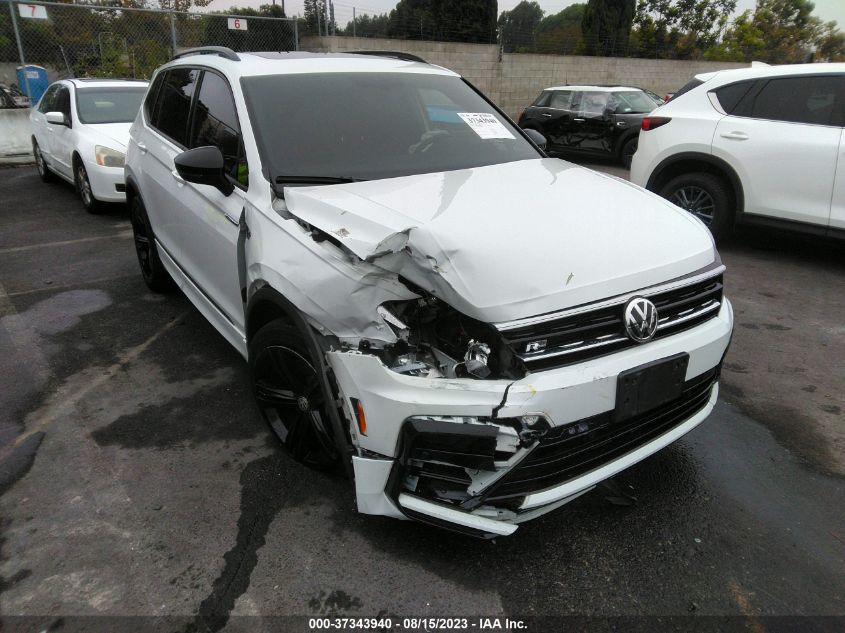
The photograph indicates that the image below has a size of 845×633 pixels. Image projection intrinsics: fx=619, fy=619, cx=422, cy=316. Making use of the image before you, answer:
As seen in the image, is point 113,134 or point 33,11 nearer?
point 113,134

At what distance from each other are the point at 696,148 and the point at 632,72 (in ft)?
49.9

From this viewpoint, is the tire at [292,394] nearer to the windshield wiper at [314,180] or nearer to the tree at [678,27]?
the windshield wiper at [314,180]

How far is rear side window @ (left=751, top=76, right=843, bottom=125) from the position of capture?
5.40 meters

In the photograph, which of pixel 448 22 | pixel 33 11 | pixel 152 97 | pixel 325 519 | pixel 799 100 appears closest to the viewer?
pixel 325 519

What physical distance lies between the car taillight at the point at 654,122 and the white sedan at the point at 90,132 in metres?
5.90

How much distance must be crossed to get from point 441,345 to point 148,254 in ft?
12.0

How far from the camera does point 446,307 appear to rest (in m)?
2.21

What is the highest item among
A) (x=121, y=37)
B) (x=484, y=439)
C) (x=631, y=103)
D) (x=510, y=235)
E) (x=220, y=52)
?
(x=121, y=37)

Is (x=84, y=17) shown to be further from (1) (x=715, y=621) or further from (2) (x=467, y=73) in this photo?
(1) (x=715, y=621)

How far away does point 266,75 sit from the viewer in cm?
331

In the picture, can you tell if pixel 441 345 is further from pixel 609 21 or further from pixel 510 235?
pixel 609 21

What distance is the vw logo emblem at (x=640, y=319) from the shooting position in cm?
220

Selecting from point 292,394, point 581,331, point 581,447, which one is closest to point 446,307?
point 581,331

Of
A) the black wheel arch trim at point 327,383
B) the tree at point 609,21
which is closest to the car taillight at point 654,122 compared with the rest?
the black wheel arch trim at point 327,383
